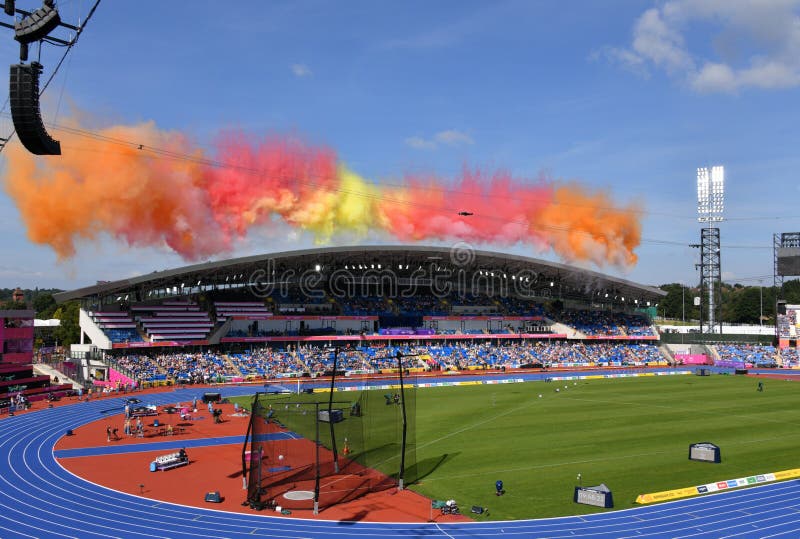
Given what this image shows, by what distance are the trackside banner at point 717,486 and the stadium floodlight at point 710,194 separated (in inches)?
2939

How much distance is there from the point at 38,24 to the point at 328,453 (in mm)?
22403

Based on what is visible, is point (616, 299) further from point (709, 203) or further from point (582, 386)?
point (582, 386)

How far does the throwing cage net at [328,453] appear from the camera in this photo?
1029 inches

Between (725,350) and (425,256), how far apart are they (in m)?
51.5

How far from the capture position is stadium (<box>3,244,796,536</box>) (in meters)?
26.4

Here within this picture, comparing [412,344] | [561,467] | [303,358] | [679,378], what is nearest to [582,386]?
[679,378]

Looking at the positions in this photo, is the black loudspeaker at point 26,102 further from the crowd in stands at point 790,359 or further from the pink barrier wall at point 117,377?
the crowd in stands at point 790,359

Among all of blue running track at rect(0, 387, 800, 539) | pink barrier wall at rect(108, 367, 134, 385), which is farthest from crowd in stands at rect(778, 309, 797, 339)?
pink barrier wall at rect(108, 367, 134, 385)

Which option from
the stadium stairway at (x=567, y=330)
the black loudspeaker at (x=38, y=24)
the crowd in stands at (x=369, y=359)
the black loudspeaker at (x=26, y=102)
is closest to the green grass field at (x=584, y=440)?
the crowd in stands at (x=369, y=359)

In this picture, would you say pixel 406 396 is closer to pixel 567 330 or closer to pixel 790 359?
pixel 567 330

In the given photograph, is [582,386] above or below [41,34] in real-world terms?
below

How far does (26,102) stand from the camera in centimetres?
1795

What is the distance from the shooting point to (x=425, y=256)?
8306 cm

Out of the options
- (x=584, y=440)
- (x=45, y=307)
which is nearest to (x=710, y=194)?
(x=584, y=440)
